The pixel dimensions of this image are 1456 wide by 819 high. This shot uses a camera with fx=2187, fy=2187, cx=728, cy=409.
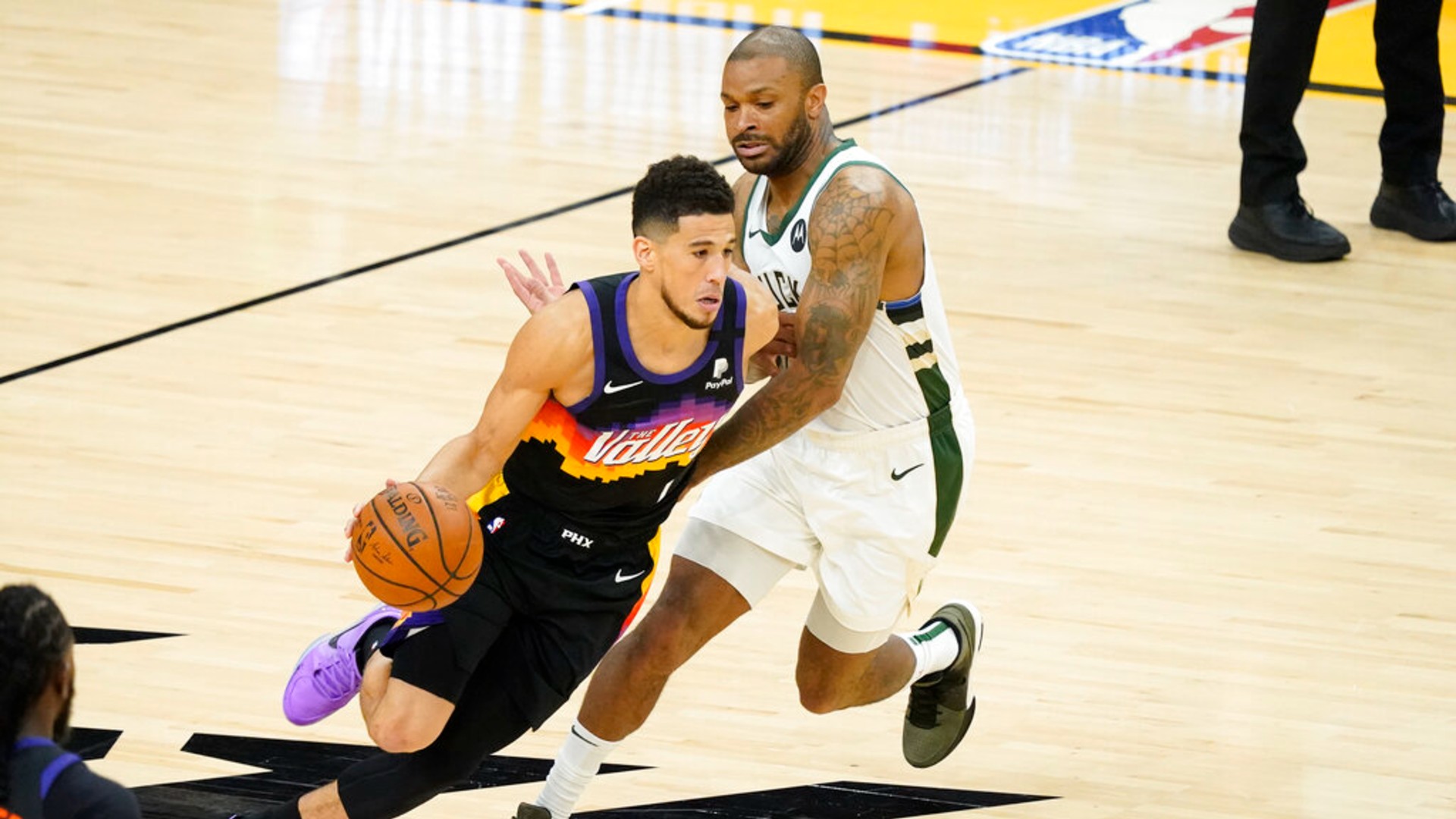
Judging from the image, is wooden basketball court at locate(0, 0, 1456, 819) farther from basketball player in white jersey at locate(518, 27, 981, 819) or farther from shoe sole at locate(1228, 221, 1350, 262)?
basketball player in white jersey at locate(518, 27, 981, 819)

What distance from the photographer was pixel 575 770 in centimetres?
478

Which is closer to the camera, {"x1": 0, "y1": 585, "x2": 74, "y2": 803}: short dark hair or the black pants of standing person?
{"x1": 0, "y1": 585, "x2": 74, "y2": 803}: short dark hair

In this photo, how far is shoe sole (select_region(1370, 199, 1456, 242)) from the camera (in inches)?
423

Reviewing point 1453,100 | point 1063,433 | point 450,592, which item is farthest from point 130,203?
point 1453,100

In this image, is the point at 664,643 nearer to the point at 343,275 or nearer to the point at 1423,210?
the point at 343,275

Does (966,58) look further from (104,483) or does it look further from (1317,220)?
(104,483)

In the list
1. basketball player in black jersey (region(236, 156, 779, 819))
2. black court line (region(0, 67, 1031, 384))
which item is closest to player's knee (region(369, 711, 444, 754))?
basketball player in black jersey (region(236, 156, 779, 819))

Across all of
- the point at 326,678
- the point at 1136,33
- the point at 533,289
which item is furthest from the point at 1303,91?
the point at 326,678

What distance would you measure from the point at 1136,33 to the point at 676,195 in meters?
11.1

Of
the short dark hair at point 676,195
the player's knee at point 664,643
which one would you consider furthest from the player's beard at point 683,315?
the player's knee at point 664,643

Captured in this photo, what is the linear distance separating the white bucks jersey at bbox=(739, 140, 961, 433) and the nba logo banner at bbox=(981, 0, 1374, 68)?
30.8 feet

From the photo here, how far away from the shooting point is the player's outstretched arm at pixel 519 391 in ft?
14.2

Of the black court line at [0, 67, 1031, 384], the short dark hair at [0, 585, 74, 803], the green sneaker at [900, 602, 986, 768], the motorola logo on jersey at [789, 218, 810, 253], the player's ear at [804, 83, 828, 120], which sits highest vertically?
the player's ear at [804, 83, 828, 120]

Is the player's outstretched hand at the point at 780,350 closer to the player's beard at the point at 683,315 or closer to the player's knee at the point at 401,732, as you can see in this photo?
the player's beard at the point at 683,315
